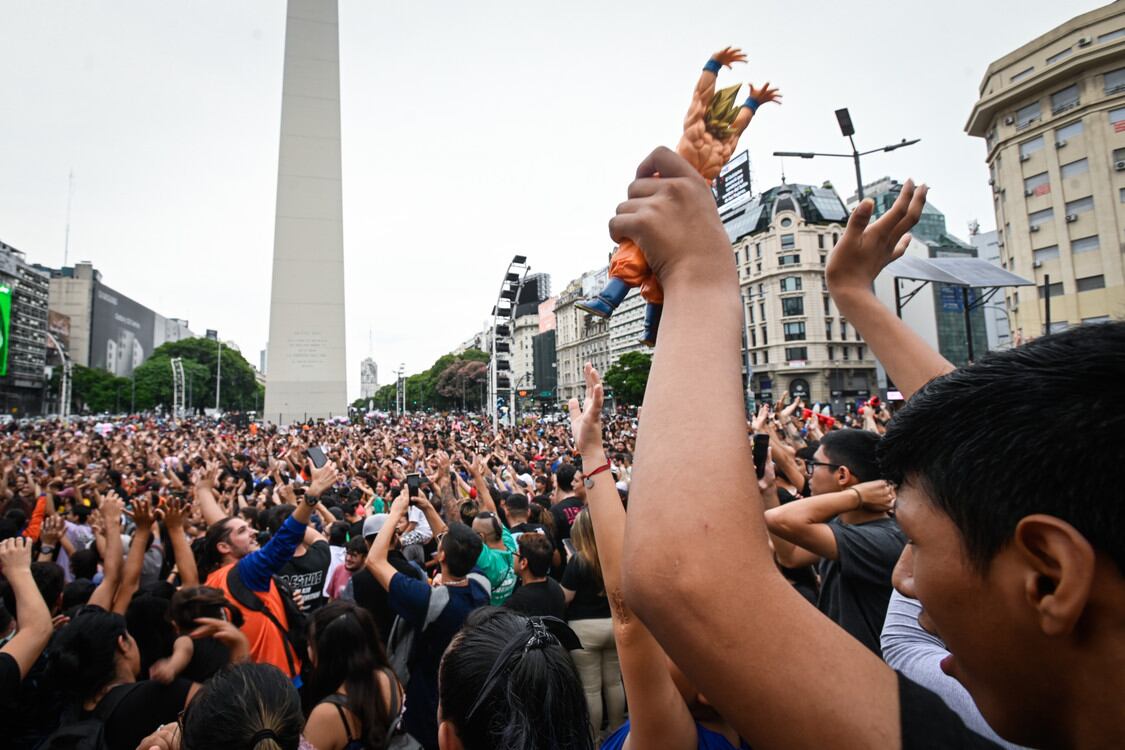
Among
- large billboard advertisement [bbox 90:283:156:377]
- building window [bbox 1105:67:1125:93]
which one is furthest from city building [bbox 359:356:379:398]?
building window [bbox 1105:67:1125:93]

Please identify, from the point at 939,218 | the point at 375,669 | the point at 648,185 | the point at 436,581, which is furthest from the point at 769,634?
the point at 939,218

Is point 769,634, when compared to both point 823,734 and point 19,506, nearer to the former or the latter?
point 823,734

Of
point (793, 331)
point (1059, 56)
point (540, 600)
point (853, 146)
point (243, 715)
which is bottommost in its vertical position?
point (540, 600)

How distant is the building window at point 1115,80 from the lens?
30741 millimetres

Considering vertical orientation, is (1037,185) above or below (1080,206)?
above

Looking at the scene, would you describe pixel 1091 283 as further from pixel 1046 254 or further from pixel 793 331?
pixel 793 331

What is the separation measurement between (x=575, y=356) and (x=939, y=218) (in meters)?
56.6

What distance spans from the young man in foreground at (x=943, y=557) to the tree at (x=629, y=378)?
59021 millimetres

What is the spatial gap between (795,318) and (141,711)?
2386 inches

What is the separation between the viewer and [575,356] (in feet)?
333

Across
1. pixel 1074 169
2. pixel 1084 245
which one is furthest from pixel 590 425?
pixel 1074 169

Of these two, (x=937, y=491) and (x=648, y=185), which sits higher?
(x=648, y=185)

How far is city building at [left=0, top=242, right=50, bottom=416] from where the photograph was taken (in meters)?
66.7

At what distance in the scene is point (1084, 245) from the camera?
3161 centimetres
